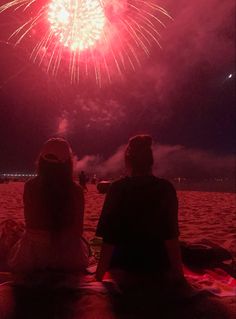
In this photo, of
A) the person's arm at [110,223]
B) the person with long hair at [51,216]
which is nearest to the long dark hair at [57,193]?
the person with long hair at [51,216]

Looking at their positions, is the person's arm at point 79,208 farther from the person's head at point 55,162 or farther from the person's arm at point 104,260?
the person's arm at point 104,260

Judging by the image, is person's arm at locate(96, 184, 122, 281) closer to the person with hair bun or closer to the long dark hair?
the person with hair bun

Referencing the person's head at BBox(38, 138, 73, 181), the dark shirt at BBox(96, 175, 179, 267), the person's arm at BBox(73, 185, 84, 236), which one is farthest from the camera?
the person's arm at BBox(73, 185, 84, 236)

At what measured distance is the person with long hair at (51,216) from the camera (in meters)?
3.14

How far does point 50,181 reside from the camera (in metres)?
3.15

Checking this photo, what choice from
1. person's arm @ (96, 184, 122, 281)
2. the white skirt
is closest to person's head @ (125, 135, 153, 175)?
person's arm @ (96, 184, 122, 281)

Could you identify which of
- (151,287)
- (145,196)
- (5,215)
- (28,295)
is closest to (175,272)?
(151,287)

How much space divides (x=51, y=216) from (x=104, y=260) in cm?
57

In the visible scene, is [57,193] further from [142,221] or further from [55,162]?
[142,221]

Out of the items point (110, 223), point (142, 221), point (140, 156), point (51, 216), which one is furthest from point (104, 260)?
point (140, 156)

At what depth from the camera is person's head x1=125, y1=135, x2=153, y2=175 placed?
297 cm

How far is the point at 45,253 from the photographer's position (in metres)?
3.15

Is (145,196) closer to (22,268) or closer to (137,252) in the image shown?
(137,252)

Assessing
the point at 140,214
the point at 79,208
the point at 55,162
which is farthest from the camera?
the point at 79,208
